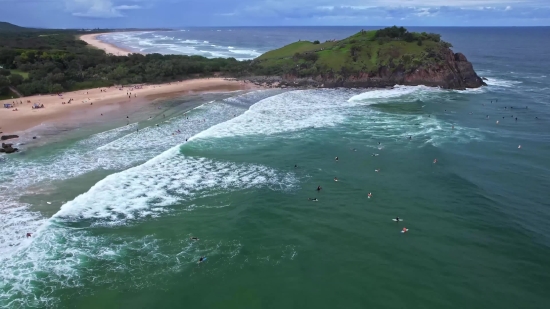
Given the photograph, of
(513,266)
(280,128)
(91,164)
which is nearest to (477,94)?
(280,128)

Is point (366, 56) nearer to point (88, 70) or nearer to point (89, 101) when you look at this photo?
point (89, 101)


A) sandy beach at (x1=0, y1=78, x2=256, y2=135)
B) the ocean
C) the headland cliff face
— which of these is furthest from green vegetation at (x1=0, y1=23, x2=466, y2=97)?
the ocean

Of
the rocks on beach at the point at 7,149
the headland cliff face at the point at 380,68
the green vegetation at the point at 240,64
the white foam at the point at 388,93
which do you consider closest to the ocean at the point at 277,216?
the rocks on beach at the point at 7,149

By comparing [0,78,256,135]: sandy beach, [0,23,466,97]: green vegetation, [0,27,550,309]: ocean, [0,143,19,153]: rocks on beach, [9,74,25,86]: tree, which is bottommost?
[0,27,550,309]: ocean

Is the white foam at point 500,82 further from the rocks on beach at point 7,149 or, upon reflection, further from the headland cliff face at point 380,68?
the rocks on beach at point 7,149

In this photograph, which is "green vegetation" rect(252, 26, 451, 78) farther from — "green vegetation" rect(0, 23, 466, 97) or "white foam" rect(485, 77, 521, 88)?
"white foam" rect(485, 77, 521, 88)

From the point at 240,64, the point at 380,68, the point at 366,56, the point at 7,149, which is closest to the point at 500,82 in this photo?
the point at 380,68

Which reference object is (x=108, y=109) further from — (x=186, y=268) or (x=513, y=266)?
(x=513, y=266)
